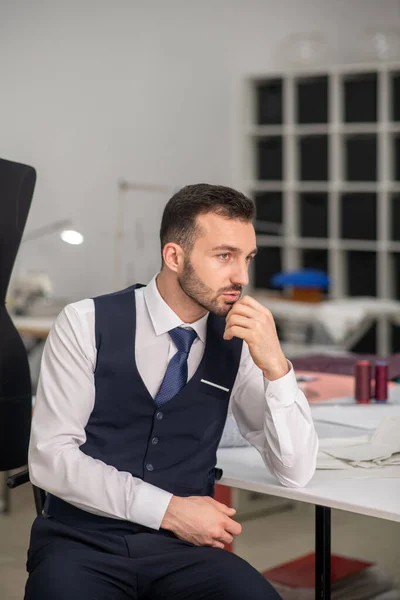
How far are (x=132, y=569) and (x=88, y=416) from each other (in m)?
0.30

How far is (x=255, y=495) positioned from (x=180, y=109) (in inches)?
124

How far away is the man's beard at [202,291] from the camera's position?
1.87 m

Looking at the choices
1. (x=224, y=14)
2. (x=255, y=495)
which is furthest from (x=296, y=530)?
(x=224, y=14)

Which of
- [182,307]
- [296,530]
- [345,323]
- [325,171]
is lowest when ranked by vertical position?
[296,530]

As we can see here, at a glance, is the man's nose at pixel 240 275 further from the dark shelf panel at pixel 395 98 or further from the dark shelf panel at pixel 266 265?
the dark shelf panel at pixel 266 265

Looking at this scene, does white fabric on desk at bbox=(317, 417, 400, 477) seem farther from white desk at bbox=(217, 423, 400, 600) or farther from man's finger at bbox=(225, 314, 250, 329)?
man's finger at bbox=(225, 314, 250, 329)

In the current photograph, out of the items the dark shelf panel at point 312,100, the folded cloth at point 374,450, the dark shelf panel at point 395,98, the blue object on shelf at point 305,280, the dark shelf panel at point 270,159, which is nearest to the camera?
the folded cloth at point 374,450

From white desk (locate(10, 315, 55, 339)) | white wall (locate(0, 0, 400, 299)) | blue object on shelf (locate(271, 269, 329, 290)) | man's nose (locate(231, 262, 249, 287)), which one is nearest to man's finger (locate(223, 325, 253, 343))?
man's nose (locate(231, 262, 249, 287))

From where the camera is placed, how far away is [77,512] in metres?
1.82

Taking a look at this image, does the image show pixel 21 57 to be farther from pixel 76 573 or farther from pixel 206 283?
pixel 76 573

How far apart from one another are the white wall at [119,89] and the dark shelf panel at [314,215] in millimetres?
567

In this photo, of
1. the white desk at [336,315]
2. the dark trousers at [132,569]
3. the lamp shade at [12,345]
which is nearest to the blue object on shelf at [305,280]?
the white desk at [336,315]

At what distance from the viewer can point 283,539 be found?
3.66 meters

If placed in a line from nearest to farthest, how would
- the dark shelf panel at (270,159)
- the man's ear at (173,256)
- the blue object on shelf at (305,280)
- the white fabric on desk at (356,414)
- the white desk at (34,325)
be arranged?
the man's ear at (173,256) → the white fabric on desk at (356,414) → the white desk at (34,325) → the blue object on shelf at (305,280) → the dark shelf panel at (270,159)
